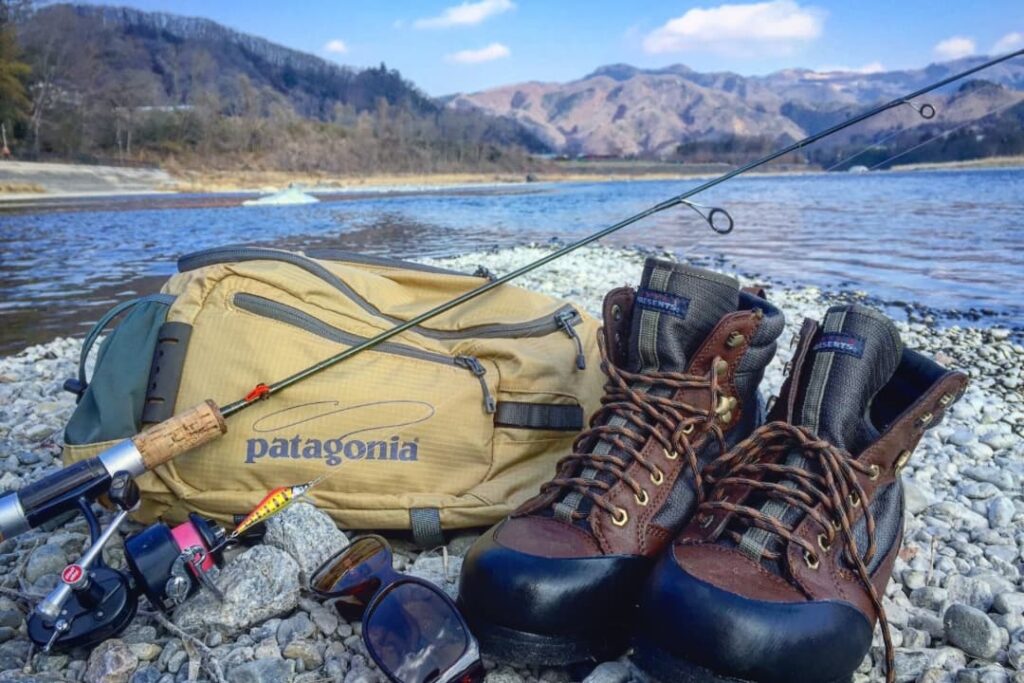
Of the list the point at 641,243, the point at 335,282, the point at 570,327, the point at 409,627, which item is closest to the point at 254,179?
the point at 641,243

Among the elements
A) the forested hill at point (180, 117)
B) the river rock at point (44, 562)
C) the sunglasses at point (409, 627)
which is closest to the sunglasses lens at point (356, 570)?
the sunglasses at point (409, 627)

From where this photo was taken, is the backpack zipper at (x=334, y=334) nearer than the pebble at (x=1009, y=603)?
No

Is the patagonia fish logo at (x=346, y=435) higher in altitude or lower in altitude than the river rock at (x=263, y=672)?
higher

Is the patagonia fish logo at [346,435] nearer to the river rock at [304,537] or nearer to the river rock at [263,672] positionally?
the river rock at [304,537]

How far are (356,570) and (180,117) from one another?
8309cm

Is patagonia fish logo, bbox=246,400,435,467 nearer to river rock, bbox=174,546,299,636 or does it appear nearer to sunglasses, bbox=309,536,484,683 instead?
river rock, bbox=174,546,299,636

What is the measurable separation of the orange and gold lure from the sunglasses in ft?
1.06

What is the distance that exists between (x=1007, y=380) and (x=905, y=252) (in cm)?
716

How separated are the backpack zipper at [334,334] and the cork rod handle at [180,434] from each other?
39 centimetres

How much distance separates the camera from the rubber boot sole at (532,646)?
1.48m

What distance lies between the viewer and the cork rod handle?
1.83 meters

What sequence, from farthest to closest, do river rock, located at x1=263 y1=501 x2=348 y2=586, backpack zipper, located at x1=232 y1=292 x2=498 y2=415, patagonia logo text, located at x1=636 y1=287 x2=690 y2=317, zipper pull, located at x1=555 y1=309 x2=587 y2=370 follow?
1. zipper pull, located at x1=555 y1=309 x2=587 y2=370
2. backpack zipper, located at x1=232 y1=292 x2=498 y2=415
3. river rock, located at x1=263 y1=501 x2=348 y2=586
4. patagonia logo text, located at x1=636 y1=287 x2=690 y2=317

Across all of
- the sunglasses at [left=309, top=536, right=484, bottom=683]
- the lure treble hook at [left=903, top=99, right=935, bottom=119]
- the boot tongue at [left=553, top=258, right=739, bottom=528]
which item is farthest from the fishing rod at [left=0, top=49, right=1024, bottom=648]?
the lure treble hook at [left=903, top=99, right=935, bottom=119]

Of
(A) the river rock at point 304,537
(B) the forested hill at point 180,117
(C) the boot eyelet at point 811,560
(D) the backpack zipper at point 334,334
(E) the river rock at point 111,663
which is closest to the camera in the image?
(C) the boot eyelet at point 811,560
